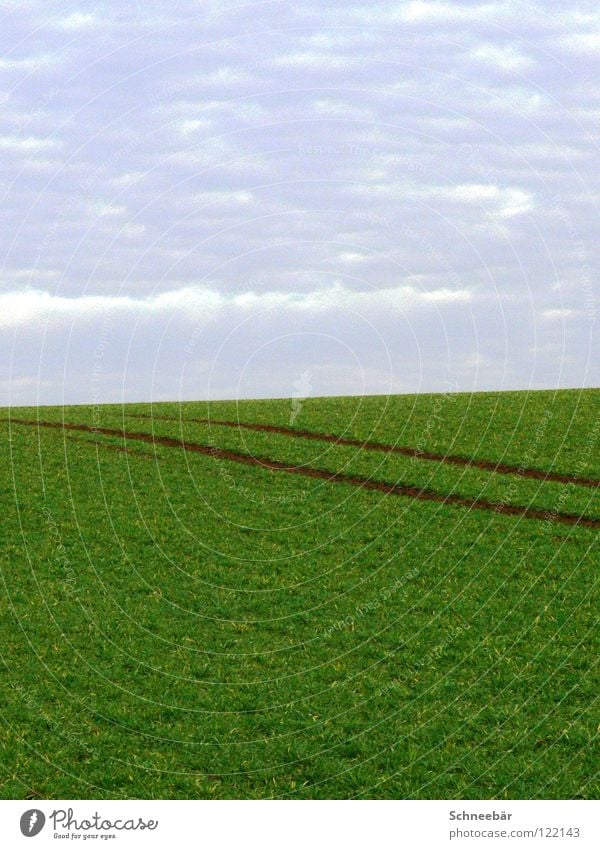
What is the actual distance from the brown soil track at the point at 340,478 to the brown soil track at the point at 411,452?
11.7 ft

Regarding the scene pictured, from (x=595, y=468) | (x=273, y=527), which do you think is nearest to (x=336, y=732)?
(x=273, y=527)

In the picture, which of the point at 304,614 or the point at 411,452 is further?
the point at 411,452

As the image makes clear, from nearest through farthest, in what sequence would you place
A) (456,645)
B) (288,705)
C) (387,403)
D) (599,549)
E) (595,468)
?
(288,705)
(456,645)
(599,549)
(595,468)
(387,403)

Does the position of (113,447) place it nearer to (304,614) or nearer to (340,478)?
(340,478)

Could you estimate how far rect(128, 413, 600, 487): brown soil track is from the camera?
35594 mm

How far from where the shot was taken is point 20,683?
2070 centimetres

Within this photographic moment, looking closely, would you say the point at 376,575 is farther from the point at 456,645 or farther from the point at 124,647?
the point at 124,647

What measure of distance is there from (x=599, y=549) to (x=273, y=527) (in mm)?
11395

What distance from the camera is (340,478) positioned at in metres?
36.5
